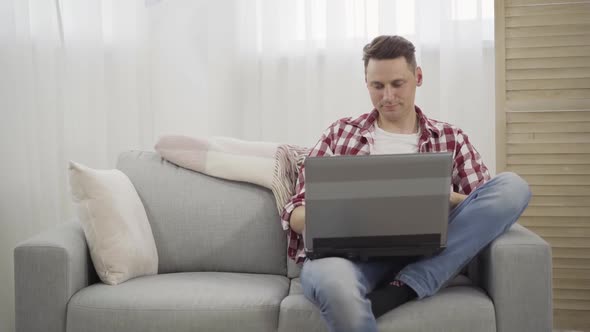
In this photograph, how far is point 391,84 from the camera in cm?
209

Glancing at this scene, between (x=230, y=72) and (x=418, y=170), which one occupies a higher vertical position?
(x=230, y=72)

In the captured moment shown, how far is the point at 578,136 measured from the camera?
252 centimetres

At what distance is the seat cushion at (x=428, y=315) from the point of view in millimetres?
1708

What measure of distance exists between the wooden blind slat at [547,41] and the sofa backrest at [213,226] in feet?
3.61

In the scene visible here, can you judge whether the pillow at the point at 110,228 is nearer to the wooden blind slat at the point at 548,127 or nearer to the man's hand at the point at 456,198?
the man's hand at the point at 456,198

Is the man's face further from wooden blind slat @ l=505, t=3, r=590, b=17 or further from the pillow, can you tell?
the pillow

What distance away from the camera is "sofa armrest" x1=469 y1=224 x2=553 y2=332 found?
177 centimetres

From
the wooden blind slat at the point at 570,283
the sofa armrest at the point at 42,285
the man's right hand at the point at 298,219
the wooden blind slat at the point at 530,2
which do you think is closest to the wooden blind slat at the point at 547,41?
the wooden blind slat at the point at 530,2

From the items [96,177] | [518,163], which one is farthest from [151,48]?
[518,163]

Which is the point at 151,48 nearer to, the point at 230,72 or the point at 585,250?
the point at 230,72

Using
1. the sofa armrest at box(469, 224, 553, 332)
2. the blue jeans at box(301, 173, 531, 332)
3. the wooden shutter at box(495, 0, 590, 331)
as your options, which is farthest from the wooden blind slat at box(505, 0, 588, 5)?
the sofa armrest at box(469, 224, 553, 332)

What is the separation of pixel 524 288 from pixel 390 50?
2.64ft

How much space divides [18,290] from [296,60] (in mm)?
1539

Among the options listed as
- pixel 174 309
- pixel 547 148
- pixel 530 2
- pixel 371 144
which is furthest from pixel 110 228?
pixel 530 2
